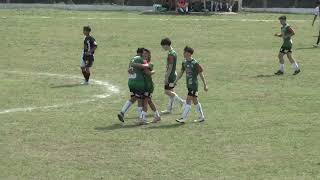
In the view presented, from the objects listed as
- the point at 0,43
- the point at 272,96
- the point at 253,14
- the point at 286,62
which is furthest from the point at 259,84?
the point at 253,14

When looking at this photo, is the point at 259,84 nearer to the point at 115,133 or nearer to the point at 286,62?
the point at 286,62

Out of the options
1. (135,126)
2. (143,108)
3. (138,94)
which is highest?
(138,94)

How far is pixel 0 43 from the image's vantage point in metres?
36.4

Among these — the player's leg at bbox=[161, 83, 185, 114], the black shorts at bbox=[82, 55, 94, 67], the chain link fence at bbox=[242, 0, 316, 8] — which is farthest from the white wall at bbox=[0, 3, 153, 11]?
the player's leg at bbox=[161, 83, 185, 114]

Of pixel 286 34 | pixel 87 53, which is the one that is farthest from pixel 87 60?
pixel 286 34

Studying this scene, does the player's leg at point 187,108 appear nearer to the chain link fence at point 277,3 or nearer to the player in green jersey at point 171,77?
the player in green jersey at point 171,77

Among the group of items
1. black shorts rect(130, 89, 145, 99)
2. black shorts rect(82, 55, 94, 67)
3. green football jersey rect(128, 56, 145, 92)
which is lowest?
black shorts rect(82, 55, 94, 67)

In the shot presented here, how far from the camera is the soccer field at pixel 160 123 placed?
12.2m

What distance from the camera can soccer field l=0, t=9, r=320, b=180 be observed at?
1224 cm

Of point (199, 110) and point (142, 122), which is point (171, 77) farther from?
point (142, 122)

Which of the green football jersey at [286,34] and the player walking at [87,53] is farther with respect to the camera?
the green football jersey at [286,34]

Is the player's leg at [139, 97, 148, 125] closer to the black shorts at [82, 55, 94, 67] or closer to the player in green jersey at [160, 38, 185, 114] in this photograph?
the player in green jersey at [160, 38, 185, 114]

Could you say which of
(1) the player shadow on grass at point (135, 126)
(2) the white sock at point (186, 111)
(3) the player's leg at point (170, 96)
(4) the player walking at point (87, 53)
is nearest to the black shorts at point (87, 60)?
(4) the player walking at point (87, 53)

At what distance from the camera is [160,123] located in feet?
53.6
